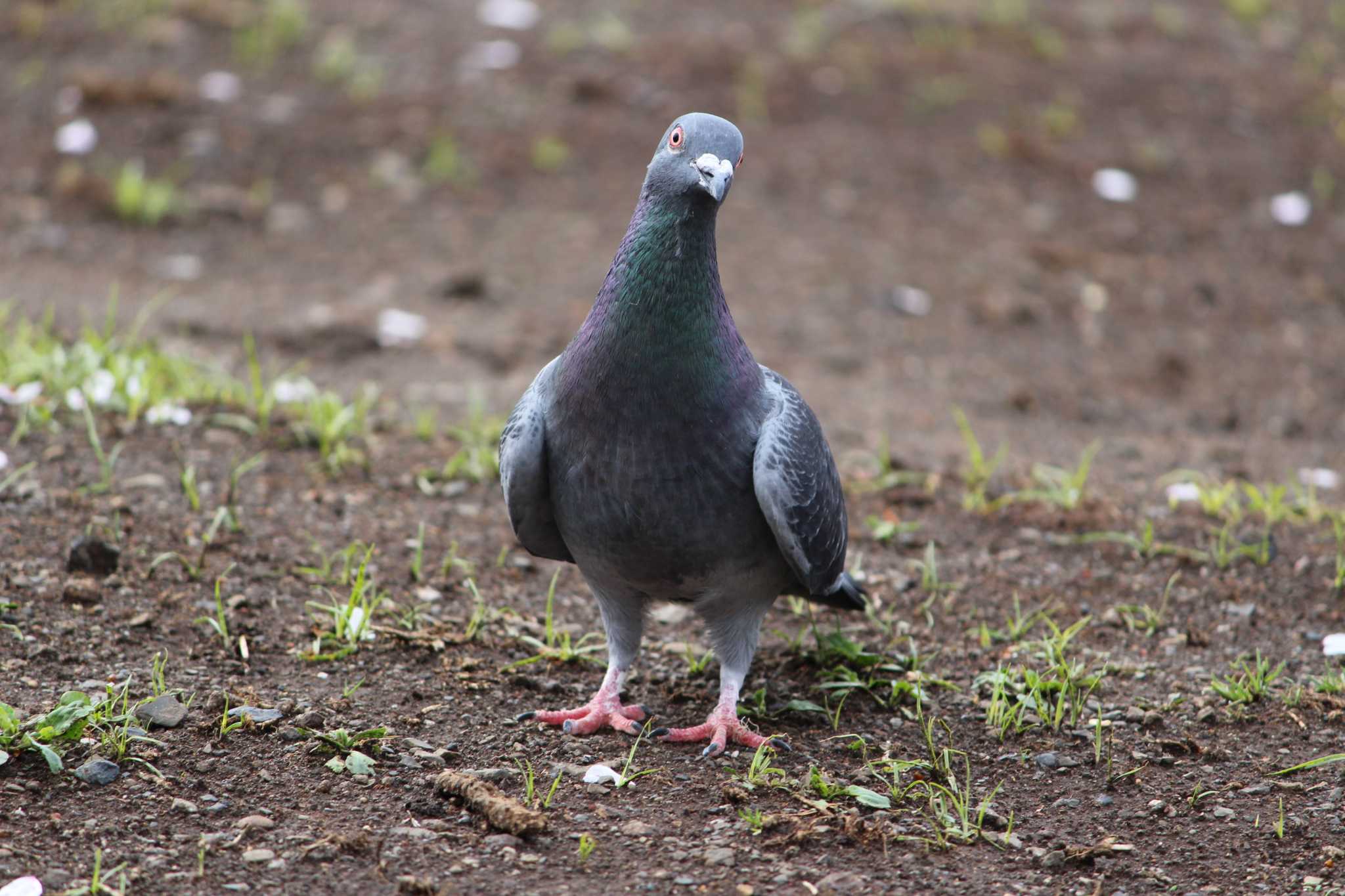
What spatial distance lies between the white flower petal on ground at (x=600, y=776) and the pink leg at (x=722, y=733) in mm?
292

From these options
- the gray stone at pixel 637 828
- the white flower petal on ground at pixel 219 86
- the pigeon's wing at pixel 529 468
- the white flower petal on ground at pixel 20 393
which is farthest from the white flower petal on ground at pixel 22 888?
the white flower petal on ground at pixel 219 86

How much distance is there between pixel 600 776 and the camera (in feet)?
11.7

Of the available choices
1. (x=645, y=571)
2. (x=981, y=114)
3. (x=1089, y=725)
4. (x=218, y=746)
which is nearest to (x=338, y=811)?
(x=218, y=746)

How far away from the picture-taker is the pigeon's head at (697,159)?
11.4 ft

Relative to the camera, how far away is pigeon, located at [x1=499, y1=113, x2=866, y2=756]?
3582mm

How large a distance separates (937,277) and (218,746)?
18.9ft

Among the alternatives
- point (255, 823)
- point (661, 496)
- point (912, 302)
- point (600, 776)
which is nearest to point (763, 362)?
point (912, 302)

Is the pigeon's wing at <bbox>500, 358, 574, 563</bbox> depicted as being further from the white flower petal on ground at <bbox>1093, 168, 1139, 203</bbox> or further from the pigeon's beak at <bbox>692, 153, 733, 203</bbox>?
the white flower petal on ground at <bbox>1093, 168, 1139, 203</bbox>

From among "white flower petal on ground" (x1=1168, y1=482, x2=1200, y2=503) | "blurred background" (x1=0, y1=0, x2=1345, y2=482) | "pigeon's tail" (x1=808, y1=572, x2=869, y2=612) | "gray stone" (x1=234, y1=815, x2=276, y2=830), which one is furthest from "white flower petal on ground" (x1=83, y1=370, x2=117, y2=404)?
"white flower petal on ground" (x1=1168, y1=482, x2=1200, y2=503)

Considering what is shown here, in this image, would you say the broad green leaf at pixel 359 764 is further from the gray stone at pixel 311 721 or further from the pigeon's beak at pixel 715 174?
the pigeon's beak at pixel 715 174

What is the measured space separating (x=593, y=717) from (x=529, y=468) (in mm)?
734

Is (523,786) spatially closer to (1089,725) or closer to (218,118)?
(1089,725)

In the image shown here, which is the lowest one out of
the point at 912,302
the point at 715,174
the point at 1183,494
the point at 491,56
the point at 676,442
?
the point at 1183,494

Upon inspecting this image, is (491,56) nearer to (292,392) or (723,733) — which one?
(292,392)
